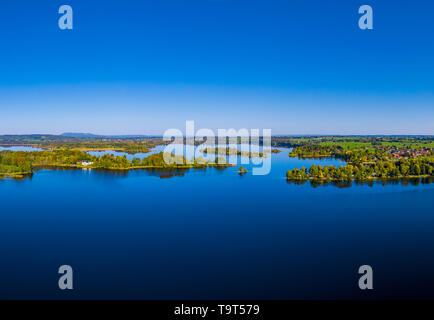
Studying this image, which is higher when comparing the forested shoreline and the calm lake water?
the forested shoreline

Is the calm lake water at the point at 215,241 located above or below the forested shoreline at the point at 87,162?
below

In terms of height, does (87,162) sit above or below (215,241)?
above

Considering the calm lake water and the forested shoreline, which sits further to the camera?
the forested shoreline

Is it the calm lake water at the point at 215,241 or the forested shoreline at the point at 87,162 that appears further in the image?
the forested shoreline at the point at 87,162

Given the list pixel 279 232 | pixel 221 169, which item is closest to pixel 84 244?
pixel 279 232

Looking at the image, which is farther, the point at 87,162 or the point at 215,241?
the point at 87,162
